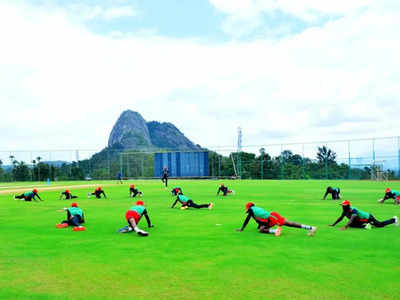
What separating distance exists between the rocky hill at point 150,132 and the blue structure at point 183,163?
3114 inches

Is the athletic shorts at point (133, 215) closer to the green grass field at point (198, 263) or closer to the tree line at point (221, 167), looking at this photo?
the green grass field at point (198, 263)

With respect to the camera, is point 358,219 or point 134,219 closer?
point 134,219

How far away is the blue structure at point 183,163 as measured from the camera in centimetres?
6831

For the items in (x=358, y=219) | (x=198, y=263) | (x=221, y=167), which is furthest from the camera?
(x=221, y=167)

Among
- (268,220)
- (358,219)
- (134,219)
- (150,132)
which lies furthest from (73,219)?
(150,132)

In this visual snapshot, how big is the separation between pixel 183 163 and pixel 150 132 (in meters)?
94.2

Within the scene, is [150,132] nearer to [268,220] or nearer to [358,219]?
[358,219]

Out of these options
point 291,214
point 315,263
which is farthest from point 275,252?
point 291,214

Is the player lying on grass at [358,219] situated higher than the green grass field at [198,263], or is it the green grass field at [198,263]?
the player lying on grass at [358,219]

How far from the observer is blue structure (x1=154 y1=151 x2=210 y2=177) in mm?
68312

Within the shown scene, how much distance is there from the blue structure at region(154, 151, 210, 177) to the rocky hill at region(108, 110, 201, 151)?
7910 cm

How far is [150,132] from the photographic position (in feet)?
531

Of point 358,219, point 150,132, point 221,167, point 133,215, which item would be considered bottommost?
point 358,219

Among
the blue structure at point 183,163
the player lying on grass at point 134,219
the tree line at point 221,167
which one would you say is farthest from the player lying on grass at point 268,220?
the blue structure at point 183,163
